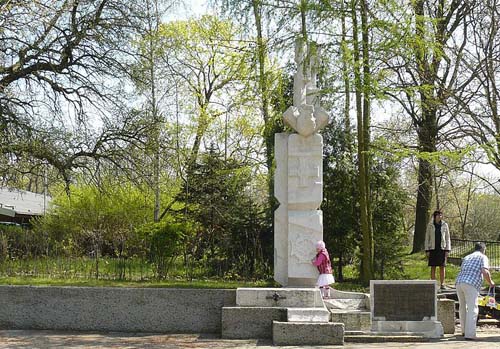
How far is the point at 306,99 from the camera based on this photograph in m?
12.8

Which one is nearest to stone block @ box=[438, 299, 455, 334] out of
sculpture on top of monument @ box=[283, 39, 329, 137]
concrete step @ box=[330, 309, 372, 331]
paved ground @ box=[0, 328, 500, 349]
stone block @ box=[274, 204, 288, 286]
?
paved ground @ box=[0, 328, 500, 349]

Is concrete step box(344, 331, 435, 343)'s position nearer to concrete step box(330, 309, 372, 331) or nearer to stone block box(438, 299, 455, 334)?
concrete step box(330, 309, 372, 331)

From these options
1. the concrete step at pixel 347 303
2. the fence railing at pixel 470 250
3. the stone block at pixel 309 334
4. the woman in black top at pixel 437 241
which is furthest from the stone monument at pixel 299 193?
the fence railing at pixel 470 250

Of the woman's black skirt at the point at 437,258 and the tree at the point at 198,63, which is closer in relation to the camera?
the woman's black skirt at the point at 437,258

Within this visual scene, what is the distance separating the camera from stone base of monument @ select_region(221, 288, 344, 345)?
10.1m

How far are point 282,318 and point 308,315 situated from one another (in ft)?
1.75

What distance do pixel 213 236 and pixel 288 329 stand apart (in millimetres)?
9526

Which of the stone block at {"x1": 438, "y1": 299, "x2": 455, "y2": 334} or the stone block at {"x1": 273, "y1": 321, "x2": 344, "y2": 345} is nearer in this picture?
the stone block at {"x1": 273, "y1": 321, "x2": 344, "y2": 345}

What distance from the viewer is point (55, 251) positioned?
15477 mm

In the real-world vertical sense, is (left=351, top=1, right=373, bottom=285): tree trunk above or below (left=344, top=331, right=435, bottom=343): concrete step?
above

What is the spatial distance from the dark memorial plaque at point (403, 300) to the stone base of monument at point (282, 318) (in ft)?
3.46

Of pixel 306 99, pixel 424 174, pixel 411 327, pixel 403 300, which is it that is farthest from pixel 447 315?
pixel 424 174

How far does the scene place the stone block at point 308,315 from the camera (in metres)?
10.5

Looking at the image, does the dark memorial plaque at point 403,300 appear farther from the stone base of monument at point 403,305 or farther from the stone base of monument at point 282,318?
the stone base of monument at point 282,318
